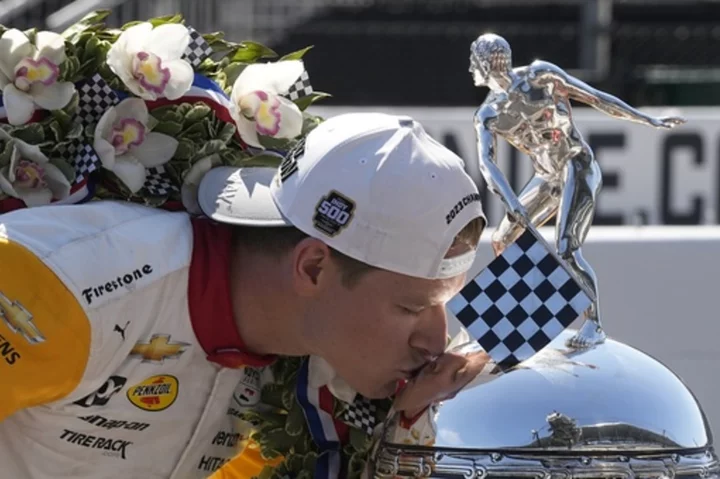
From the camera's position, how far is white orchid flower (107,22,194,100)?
2.31 metres

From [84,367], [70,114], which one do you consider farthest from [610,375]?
[70,114]

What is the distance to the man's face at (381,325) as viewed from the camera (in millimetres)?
2041

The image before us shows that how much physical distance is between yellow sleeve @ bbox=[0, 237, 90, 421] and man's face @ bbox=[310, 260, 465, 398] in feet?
1.16

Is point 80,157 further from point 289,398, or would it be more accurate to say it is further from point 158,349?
point 289,398

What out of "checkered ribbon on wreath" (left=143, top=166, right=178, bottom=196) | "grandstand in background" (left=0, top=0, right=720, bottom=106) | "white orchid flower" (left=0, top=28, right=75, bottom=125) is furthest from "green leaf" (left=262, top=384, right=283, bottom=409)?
"grandstand in background" (left=0, top=0, right=720, bottom=106)

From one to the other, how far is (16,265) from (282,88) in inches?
25.0

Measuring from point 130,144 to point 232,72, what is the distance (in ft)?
1.01

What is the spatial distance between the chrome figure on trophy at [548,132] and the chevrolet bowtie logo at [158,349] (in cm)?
53

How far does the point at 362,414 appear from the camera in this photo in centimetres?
227

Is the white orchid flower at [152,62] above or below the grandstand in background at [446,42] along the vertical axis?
above

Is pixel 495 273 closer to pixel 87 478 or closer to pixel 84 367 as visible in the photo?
pixel 84 367

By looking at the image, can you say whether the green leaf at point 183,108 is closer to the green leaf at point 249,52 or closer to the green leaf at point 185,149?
the green leaf at point 185,149

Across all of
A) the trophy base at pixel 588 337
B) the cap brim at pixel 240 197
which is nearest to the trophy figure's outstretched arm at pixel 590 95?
the trophy base at pixel 588 337

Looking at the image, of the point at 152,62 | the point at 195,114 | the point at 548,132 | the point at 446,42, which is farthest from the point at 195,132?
the point at 446,42
